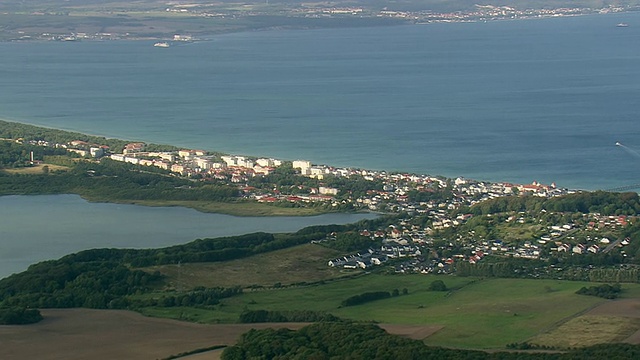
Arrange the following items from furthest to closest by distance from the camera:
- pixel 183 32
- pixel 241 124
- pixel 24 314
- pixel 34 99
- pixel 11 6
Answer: pixel 11 6
pixel 183 32
pixel 34 99
pixel 241 124
pixel 24 314

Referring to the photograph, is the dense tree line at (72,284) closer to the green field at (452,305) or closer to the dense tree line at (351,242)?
the green field at (452,305)

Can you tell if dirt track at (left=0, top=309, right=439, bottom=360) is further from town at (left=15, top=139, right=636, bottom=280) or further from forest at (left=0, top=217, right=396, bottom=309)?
town at (left=15, top=139, right=636, bottom=280)

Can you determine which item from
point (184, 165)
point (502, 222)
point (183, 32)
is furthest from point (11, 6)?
point (502, 222)

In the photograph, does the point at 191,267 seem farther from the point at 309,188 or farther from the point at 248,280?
the point at 309,188

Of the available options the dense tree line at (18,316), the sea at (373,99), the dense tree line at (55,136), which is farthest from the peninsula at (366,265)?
the sea at (373,99)

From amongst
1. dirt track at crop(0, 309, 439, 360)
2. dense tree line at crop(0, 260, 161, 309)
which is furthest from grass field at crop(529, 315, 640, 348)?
dense tree line at crop(0, 260, 161, 309)

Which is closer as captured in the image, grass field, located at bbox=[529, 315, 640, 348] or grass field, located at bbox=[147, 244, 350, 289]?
grass field, located at bbox=[529, 315, 640, 348]
